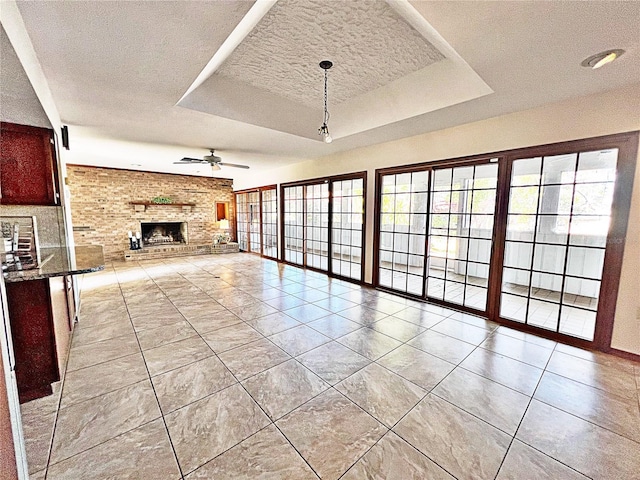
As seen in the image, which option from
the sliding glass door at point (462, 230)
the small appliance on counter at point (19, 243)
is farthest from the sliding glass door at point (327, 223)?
the small appliance on counter at point (19, 243)

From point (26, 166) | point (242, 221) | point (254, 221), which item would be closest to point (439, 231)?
point (26, 166)

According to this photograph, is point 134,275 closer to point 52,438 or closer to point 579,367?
point 52,438

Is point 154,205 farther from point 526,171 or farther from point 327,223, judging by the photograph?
point 526,171

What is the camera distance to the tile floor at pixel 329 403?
157cm

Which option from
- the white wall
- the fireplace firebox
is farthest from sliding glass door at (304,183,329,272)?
the fireplace firebox

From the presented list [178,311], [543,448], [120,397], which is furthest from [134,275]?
[543,448]

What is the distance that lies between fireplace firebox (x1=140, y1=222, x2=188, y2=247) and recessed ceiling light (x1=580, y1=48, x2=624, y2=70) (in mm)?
9545

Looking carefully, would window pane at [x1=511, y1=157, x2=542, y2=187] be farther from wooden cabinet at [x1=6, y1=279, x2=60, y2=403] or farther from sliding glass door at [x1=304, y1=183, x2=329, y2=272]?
wooden cabinet at [x1=6, y1=279, x2=60, y2=403]

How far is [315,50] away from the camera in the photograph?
102 inches

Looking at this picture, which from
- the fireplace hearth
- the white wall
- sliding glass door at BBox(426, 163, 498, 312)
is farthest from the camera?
the fireplace hearth

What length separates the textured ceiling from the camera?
83.6 inches

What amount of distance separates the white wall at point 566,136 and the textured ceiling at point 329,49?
1.22m

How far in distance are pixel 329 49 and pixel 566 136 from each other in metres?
2.71

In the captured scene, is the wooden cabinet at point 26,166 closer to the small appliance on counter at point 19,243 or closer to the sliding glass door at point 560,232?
the small appliance on counter at point 19,243
